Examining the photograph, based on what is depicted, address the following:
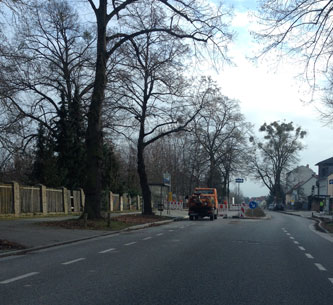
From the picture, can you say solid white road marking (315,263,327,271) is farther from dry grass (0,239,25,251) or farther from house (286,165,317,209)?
house (286,165,317,209)

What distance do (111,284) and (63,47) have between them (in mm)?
31323

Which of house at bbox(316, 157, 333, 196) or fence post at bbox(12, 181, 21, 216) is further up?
house at bbox(316, 157, 333, 196)

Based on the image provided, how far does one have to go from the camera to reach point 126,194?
52.4 metres

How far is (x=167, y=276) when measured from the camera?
8.77 metres

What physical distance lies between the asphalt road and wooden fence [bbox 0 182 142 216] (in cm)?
1121

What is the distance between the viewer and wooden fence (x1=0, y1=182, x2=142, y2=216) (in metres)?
24.4

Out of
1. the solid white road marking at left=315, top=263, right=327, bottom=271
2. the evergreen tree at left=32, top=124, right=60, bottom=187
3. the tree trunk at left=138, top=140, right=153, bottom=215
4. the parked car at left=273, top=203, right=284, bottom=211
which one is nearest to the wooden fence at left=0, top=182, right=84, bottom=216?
A: the evergreen tree at left=32, top=124, right=60, bottom=187

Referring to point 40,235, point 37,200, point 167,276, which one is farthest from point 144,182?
point 167,276

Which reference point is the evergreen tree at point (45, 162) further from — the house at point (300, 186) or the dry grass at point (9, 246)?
the house at point (300, 186)

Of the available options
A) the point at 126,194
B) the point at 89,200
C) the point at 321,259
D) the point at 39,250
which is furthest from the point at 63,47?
the point at 321,259

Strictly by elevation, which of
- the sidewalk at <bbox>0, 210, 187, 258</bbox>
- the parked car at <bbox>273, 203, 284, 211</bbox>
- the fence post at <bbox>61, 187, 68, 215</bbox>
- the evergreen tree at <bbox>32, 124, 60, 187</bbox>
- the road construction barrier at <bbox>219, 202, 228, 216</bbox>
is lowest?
the parked car at <bbox>273, 203, 284, 211</bbox>

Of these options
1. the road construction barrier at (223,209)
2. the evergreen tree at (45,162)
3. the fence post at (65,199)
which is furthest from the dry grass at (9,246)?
the road construction barrier at (223,209)

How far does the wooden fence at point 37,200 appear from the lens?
24.4 metres

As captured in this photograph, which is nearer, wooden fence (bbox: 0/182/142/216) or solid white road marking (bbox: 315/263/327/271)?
solid white road marking (bbox: 315/263/327/271)
